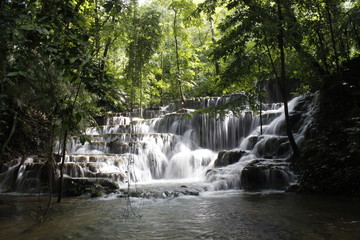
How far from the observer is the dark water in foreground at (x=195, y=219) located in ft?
14.7

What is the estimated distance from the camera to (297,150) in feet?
31.3

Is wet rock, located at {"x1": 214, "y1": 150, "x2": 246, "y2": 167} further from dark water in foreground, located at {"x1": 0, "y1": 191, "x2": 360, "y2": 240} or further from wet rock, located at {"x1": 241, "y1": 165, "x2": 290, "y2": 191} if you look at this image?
dark water in foreground, located at {"x1": 0, "y1": 191, "x2": 360, "y2": 240}

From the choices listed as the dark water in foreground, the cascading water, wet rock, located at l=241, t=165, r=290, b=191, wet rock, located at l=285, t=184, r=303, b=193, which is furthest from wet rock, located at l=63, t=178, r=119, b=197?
wet rock, located at l=285, t=184, r=303, b=193

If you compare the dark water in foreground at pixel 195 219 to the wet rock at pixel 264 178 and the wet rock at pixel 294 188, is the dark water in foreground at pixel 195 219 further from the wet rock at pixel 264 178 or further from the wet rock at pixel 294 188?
the wet rock at pixel 264 178

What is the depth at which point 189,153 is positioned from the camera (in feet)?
47.5

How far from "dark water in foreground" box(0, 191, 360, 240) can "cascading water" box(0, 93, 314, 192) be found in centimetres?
136

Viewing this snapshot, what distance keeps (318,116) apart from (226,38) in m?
4.62

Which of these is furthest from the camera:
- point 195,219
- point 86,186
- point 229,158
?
point 229,158

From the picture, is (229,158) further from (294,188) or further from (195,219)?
(195,219)

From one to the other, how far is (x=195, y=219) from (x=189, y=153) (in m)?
8.97


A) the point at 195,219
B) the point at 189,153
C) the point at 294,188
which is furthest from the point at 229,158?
the point at 195,219

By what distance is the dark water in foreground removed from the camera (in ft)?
14.7

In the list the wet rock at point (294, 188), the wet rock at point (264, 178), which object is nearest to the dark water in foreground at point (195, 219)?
the wet rock at point (294, 188)

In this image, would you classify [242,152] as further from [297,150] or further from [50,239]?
[50,239]
